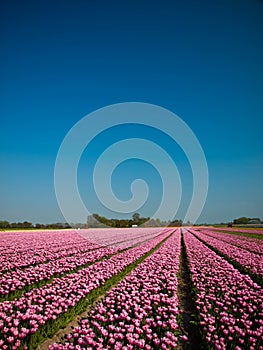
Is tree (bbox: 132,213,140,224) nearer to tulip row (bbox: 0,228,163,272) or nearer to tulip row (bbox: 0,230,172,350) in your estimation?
tulip row (bbox: 0,228,163,272)

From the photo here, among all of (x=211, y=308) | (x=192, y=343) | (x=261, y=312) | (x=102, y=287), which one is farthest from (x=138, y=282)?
(x=261, y=312)

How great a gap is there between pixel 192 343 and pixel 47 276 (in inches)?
209

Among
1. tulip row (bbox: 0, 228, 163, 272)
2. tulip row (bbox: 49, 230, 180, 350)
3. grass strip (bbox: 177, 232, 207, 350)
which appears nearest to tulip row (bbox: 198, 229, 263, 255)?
tulip row (bbox: 0, 228, 163, 272)

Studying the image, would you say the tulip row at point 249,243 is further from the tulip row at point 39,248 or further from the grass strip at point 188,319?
the grass strip at point 188,319

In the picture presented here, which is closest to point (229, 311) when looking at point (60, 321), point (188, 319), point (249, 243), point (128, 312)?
point (188, 319)

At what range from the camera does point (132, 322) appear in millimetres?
4637

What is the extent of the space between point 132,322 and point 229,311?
2.38m

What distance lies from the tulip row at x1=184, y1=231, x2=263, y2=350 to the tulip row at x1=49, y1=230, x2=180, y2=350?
27.5 inches

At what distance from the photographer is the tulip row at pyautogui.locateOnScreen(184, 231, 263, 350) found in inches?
159

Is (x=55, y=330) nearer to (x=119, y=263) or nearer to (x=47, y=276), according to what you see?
(x=47, y=276)

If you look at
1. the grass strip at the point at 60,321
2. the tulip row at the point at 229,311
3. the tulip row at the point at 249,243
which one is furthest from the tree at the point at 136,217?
the grass strip at the point at 60,321

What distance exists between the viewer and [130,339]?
3719 mm

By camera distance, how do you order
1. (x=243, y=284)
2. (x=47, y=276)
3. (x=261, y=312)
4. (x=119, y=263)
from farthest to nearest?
(x=119, y=263), (x=47, y=276), (x=243, y=284), (x=261, y=312)

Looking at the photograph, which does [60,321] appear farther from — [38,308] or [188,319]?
A: [188,319]
